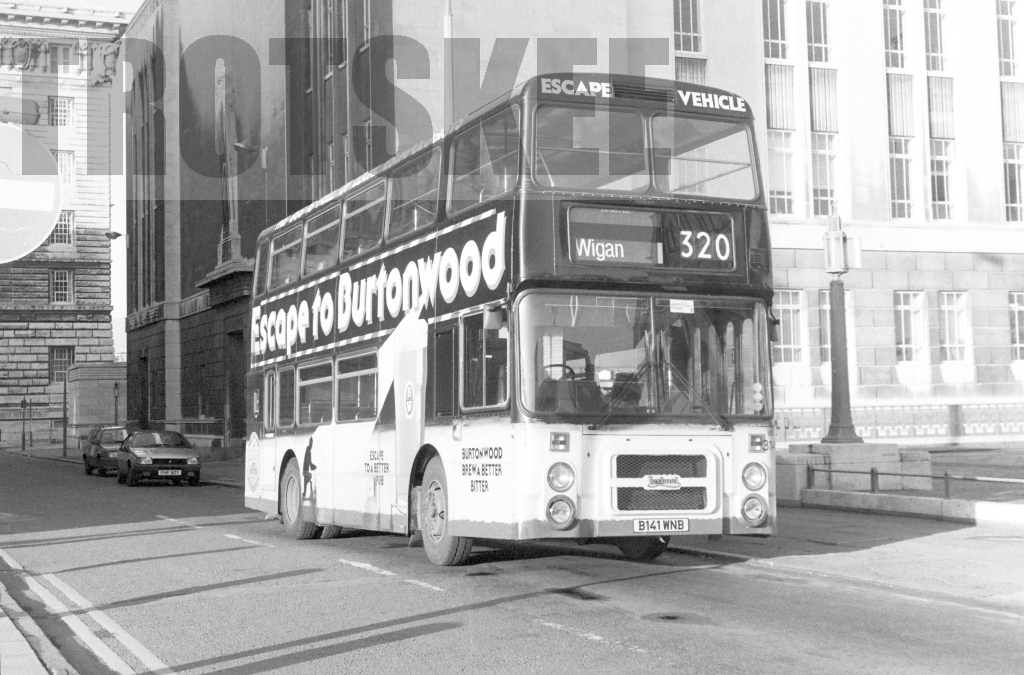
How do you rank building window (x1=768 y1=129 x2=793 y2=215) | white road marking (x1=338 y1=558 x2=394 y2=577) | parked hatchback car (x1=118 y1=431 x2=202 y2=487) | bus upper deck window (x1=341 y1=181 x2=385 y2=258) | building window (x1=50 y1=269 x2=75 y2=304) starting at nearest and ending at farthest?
white road marking (x1=338 y1=558 x2=394 y2=577) → bus upper deck window (x1=341 y1=181 x2=385 y2=258) → parked hatchback car (x1=118 y1=431 x2=202 y2=487) → building window (x1=768 y1=129 x2=793 y2=215) → building window (x1=50 y1=269 x2=75 y2=304)

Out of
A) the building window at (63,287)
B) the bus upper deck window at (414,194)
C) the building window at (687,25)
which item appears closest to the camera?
the bus upper deck window at (414,194)

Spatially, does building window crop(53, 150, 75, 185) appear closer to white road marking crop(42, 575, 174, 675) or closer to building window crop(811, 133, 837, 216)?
building window crop(811, 133, 837, 216)

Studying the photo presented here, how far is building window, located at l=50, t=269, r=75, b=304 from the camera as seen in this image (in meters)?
79.6

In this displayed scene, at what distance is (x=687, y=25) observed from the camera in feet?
119

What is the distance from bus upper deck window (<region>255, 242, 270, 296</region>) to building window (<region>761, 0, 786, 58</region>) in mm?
21160

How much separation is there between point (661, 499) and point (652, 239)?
2440 millimetres

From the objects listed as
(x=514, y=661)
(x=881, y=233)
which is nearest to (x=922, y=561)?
(x=514, y=661)

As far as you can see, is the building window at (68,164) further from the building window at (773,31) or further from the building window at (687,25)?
the building window at (773,31)

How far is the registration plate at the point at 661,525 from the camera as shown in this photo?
1145 cm

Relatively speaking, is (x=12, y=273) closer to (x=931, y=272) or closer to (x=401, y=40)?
(x=401, y=40)

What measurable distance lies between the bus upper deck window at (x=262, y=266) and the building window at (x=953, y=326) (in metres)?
23.2

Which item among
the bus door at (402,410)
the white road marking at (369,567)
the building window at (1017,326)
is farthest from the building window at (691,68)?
the white road marking at (369,567)

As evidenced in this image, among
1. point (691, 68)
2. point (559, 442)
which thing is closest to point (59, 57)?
point (691, 68)

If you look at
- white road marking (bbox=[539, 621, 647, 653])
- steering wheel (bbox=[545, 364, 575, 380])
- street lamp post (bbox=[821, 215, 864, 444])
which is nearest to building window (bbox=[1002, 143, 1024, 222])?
street lamp post (bbox=[821, 215, 864, 444])
